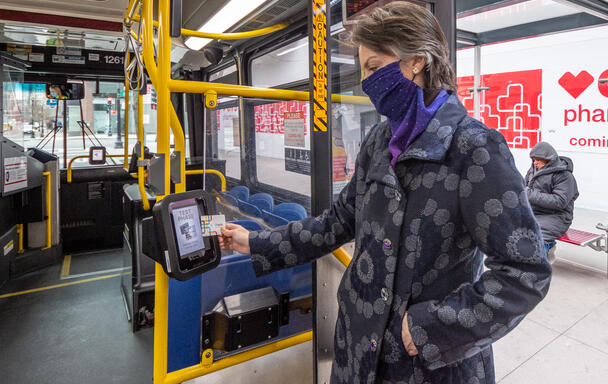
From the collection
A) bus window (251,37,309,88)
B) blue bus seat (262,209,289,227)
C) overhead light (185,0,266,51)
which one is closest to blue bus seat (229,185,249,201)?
blue bus seat (262,209,289,227)

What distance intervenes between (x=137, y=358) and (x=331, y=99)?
2402 mm

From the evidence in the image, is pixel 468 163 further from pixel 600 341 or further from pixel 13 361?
pixel 13 361

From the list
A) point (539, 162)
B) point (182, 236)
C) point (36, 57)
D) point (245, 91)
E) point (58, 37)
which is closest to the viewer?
point (182, 236)

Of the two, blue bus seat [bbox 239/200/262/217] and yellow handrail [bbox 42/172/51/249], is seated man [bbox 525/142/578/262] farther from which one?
yellow handrail [bbox 42/172/51/249]

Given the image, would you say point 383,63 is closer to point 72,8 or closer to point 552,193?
point 552,193

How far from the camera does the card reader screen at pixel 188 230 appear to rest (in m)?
1.32

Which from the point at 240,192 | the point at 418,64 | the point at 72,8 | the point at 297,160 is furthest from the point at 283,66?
the point at 418,64

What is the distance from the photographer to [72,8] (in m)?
4.09

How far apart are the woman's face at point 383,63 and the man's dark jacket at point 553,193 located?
3706mm

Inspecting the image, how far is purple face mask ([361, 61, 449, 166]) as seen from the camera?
3.22 feet

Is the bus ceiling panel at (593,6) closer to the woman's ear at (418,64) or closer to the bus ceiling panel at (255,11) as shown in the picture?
the bus ceiling panel at (255,11)

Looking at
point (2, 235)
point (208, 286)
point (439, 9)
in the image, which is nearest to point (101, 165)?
point (2, 235)

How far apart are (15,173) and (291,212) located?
3285mm

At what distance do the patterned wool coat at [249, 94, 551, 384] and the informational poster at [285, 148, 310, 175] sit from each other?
1682 millimetres
